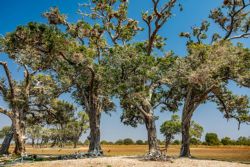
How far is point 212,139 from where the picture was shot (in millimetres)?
136500

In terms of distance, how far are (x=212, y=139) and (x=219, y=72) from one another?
10907 centimetres

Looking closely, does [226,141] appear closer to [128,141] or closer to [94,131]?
[128,141]

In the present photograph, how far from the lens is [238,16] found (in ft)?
133

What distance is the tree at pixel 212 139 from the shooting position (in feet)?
443

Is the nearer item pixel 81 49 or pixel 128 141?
pixel 81 49

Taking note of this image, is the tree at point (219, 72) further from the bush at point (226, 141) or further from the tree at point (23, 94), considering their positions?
the bush at point (226, 141)

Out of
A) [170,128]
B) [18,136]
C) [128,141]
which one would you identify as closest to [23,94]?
[18,136]

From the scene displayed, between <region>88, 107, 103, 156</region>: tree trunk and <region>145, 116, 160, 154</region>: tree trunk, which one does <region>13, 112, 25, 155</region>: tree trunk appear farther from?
<region>145, 116, 160, 154</region>: tree trunk

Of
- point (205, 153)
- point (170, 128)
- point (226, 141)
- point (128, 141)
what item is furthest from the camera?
point (128, 141)

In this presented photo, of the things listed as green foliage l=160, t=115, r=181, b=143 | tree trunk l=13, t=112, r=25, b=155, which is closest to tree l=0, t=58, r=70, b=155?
tree trunk l=13, t=112, r=25, b=155

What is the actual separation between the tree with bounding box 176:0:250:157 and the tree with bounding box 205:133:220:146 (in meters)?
98.6

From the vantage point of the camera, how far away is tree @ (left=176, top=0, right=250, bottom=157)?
3186 centimetres

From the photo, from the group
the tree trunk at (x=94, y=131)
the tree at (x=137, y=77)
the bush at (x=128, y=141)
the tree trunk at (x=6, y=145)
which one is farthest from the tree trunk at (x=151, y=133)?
the bush at (x=128, y=141)

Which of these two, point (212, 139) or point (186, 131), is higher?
point (212, 139)
